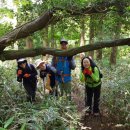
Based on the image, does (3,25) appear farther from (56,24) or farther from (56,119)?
(56,119)

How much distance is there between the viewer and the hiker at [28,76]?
8.27 m

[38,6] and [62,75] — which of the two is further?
[62,75]

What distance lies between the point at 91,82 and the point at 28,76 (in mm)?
1771

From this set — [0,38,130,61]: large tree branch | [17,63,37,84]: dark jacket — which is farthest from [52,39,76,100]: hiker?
[0,38,130,61]: large tree branch

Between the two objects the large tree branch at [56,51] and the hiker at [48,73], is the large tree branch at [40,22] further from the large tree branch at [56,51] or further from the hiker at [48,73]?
the hiker at [48,73]

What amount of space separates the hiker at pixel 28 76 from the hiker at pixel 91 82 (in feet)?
4.40

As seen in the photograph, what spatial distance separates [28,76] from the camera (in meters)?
8.46

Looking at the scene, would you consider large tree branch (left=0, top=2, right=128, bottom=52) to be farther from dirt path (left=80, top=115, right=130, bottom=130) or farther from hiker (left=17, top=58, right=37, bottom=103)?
dirt path (left=80, top=115, right=130, bottom=130)

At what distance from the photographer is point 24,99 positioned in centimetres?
793

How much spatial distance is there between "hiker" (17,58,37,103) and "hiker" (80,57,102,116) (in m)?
1.34

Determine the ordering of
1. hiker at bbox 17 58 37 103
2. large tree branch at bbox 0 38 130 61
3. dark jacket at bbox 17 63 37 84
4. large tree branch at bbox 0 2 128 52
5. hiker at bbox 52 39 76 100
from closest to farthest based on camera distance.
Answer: large tree branch at bbox 0 38 130 61, large tree branch at bbox 0 2 128 52, hiker at bbox 17 58 37 103, dark jacket at bbox 17 63 37 84, hiker at bbox 52 39 76 100

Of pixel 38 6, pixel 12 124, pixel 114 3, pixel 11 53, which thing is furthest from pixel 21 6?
pixel 12 124

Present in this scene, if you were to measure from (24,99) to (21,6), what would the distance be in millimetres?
2833

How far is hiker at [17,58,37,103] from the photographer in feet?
27.1
